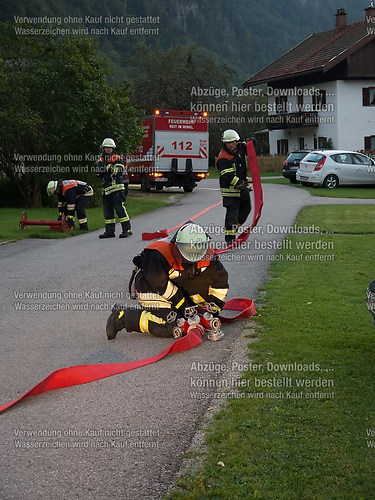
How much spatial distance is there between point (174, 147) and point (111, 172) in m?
16.9

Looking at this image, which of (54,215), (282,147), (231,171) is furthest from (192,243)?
(282,147)

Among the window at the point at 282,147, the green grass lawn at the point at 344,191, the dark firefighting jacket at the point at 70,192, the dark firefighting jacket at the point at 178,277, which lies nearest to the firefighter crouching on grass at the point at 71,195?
the dark firefighting jacket at the point at 70,192

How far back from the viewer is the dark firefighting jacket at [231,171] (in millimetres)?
14180

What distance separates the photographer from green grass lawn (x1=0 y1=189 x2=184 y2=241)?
59.4 feet

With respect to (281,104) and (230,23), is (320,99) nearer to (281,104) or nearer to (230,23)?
(281,104)

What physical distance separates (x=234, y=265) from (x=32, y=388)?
692cm

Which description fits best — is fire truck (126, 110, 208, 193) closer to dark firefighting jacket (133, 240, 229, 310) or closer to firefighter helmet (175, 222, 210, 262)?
dark firefighting jacket (133, 240, 229, 310)

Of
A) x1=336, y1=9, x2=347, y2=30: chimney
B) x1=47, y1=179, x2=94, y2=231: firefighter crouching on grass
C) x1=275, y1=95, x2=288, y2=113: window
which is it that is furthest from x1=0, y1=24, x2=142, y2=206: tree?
x1=336, y1=9, x2=347, y2=30: chimney

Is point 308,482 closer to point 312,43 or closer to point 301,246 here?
point 301,246

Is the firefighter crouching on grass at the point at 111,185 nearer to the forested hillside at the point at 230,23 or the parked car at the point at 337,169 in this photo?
the parked car at the point at 337,169

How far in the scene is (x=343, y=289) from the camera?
10320 mm

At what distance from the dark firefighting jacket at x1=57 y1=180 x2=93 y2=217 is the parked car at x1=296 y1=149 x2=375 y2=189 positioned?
18268 mm

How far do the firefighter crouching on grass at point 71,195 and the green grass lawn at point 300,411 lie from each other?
345 inches

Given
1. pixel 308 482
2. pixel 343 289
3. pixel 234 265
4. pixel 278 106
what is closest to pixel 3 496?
pixel 308 482
